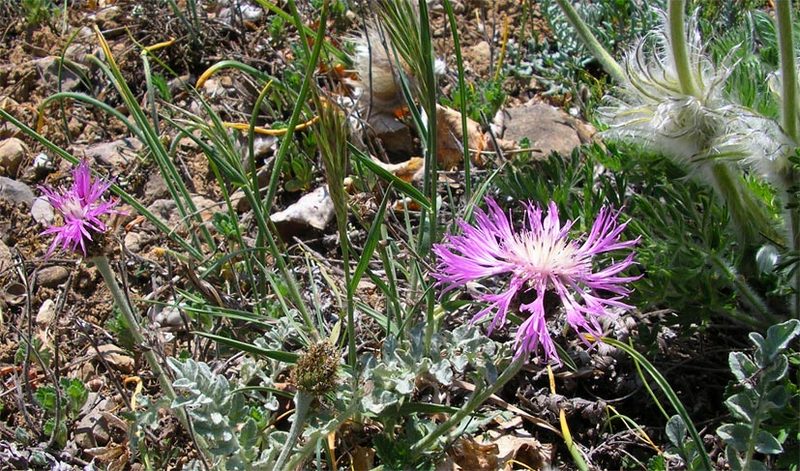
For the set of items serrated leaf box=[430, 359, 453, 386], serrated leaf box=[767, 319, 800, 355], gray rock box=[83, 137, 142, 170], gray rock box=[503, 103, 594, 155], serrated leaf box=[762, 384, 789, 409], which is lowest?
gray rock box=[83, 137, 142, 170]

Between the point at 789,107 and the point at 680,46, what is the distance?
33cm

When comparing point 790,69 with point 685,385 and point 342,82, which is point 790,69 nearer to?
point 685,385

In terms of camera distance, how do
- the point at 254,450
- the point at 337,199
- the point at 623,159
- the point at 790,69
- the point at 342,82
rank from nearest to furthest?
the point at 337,199, the point at 254,450, the point at 790,69, the point at 623,159, the point at 342,82

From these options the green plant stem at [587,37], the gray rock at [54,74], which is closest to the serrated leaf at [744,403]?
the green plant stem at [587,37]

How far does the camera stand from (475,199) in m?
2.38

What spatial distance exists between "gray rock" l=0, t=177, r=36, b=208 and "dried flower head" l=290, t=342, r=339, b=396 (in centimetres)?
192

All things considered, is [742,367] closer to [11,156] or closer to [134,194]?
[134,194]

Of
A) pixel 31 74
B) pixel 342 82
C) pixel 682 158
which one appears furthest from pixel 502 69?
pixel 31 74

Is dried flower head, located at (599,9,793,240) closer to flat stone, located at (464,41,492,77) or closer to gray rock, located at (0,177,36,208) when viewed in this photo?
flat stone, located at (464,41,492,77)

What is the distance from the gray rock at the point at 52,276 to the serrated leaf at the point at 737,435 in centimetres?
221

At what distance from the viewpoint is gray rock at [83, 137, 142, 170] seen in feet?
11.1

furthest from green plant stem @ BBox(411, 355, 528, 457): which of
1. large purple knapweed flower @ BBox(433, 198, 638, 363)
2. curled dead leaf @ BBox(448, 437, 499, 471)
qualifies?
curled dead leaf @ BBox(448, 437, 499, 471)

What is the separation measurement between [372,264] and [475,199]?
Result: 0.58m

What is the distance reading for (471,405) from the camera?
1857 millimetres
